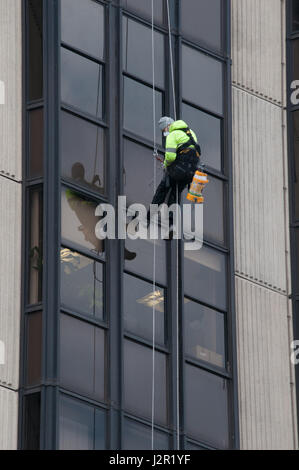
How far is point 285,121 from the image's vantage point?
32906mm

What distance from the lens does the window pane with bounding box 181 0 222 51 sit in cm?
3144

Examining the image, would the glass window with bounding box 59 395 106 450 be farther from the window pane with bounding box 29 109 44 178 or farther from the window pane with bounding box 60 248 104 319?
the window pane with bounding box 29 109 44 178

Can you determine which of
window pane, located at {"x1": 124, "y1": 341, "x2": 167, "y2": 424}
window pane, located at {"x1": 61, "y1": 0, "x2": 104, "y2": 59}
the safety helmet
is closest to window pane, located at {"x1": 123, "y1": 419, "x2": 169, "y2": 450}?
window pane, located at {"x1": 124, "y1": 341, "x2": 167, "y2": 424}

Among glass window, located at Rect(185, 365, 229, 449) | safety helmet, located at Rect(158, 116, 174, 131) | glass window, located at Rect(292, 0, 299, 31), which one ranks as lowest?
glass window, located at Rect(185, 365, 229, 449)

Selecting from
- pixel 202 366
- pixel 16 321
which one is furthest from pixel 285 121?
pixel 16 321

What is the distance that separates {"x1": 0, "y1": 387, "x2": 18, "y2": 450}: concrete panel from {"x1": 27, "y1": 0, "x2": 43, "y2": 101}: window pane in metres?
5.43

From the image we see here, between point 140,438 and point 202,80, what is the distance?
741 centimetres

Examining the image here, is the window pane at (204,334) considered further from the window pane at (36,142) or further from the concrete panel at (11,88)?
the concrete panel at (11,88)

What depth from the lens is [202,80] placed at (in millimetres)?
31312

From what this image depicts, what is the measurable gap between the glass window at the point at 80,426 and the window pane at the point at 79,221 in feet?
9.44

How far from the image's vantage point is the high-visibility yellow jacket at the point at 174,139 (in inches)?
1143

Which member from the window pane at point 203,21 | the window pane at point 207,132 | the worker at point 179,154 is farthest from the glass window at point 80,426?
the window pane at point 203,21

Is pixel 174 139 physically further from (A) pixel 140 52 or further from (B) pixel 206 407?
(B) pixel 206 407

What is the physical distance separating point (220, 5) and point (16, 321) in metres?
8.32
